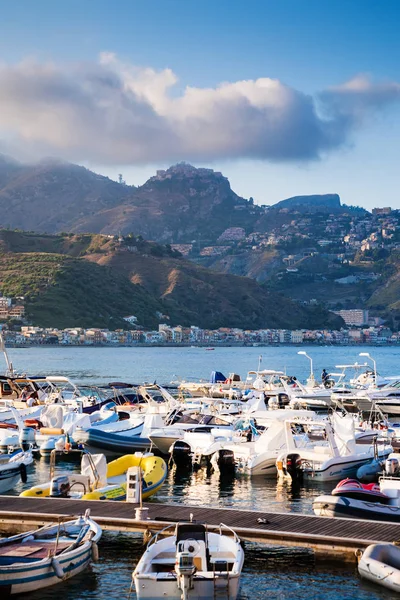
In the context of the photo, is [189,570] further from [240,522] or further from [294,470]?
[294,470]

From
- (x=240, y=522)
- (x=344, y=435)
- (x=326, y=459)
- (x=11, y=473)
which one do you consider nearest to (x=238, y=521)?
(x=240, y=522)

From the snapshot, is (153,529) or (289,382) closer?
(153,529)

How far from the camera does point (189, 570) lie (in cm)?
1293

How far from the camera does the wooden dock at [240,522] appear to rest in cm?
1630

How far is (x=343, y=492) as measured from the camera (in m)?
19.4

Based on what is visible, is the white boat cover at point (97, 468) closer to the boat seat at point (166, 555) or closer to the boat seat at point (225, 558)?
the boat seat at point (166, 555)

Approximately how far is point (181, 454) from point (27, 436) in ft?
21.0

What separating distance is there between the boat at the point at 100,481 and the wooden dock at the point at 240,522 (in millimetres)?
792

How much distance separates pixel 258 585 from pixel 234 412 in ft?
88.3

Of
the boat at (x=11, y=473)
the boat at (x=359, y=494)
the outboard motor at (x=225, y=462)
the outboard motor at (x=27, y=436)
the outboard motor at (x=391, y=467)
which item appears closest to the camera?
the boat at (x=359, y=494)

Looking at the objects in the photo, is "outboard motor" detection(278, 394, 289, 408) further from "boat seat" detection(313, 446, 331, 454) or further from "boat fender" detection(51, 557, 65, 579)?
"boat fender" detection(51, 557, 65, 579)

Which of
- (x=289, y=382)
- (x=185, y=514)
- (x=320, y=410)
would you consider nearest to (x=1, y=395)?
(x=320, y=410)

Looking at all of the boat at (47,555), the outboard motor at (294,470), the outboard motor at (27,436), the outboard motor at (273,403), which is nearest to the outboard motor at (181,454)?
the outboard motor at (294,470)

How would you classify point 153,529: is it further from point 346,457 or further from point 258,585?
point 346,457
